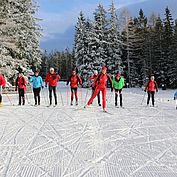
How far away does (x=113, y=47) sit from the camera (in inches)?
2170

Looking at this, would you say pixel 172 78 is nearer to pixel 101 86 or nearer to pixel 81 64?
pixel 81 64

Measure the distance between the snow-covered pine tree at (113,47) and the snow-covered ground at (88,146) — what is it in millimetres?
41718

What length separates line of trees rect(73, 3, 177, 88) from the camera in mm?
54031

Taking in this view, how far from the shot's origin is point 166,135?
9.33 m

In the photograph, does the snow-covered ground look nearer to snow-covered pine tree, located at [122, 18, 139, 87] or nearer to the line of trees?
the line of trees

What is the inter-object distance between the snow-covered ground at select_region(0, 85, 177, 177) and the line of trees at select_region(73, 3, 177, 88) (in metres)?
41.8

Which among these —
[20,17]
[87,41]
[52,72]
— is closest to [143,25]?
[87,41]

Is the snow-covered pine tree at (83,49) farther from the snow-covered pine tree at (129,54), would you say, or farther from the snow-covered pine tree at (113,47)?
the snow-covered pine tree at (129,54)

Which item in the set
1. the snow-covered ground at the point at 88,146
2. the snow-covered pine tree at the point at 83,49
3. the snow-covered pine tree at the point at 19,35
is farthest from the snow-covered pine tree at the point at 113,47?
the snow-covered ground at the point at 88,146

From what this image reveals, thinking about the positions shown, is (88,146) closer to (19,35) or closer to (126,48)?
(19,35)

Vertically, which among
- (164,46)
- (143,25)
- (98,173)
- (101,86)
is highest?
(143,25)

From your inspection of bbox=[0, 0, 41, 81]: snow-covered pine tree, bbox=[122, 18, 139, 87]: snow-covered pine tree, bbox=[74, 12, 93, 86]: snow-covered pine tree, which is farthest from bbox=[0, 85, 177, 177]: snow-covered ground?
bbox=[122, 18, 139, 87]: snow-covered pine tree

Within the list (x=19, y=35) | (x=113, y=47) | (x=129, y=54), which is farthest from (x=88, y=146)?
(x=129, y=54)

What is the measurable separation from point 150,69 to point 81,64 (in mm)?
11251
